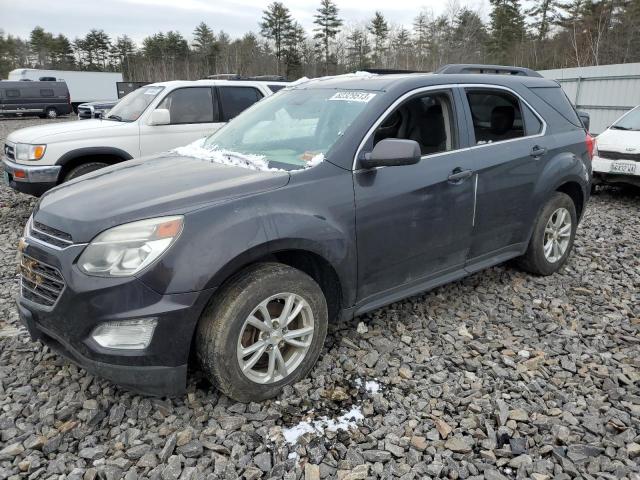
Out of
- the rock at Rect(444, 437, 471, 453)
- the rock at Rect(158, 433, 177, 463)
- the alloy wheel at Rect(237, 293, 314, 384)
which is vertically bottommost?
the rock at Rect(444, 437, 471, 453)

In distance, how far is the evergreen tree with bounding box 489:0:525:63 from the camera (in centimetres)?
4191

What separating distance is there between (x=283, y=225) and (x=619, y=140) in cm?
732

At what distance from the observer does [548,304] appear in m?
4.07

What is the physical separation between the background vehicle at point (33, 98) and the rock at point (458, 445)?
30.1 m

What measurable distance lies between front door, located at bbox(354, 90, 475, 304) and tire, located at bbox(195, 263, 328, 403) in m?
0.44


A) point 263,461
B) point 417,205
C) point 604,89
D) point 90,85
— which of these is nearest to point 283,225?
point 417,205

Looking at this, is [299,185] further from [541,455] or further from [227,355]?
[541,455]

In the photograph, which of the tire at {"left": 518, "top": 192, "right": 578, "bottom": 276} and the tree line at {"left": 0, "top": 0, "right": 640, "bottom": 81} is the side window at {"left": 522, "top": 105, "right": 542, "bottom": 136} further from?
the tree line at {"left": 0, "top": 0, "right": 640, "bottom": 81}

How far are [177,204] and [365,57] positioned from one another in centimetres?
5385

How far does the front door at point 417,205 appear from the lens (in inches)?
119

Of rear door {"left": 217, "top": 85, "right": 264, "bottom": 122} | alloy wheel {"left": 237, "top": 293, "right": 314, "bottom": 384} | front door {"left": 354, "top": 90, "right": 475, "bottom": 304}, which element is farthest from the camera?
rear door {"left": 217, "top": 85, "right": 264, "bottom": 122}

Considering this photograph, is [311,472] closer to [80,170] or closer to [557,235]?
[557,235]

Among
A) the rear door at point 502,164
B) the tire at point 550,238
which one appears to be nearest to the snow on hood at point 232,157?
the rear door at point 502,164

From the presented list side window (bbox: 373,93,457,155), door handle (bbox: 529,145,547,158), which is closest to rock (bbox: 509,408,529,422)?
side window (bbox: 373,93,457,155)
